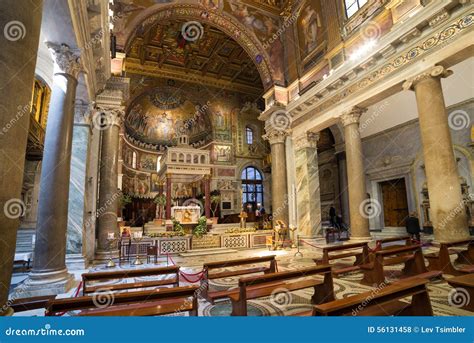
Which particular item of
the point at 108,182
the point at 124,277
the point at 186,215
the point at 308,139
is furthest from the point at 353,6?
the point at 124,277

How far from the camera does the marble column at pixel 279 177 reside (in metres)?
12.3

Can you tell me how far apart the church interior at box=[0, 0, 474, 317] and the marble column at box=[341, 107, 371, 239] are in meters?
0.05

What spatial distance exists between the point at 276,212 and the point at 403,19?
27.3 feet

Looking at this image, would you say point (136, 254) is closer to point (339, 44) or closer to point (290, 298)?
point (290, 298)

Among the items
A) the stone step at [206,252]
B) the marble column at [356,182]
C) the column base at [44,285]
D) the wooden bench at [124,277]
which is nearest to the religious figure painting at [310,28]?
the marble column at [356,182]

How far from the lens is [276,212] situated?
12219 mm

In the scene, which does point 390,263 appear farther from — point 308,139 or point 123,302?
point 308,139

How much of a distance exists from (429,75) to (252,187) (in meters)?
17.1

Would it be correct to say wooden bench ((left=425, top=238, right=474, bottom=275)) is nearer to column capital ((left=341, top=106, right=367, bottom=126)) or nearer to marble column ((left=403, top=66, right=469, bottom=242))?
marble column ((left=403, top=66, right=469, bottom=242))

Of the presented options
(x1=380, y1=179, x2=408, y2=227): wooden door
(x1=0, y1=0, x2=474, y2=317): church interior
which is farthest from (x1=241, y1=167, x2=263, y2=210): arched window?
(x1=380, y1=179, x2=408, y2=227): wooden door

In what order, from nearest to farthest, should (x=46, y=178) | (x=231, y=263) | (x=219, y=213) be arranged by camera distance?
(x=231, y=263) < (x=46, y=178) < (x=219, y=213)

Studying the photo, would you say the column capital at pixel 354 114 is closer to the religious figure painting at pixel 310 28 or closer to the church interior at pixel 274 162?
the church interior at pixel 274 162

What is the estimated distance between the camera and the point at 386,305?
2.99 meters

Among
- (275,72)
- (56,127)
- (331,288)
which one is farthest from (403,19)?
(56,127)
